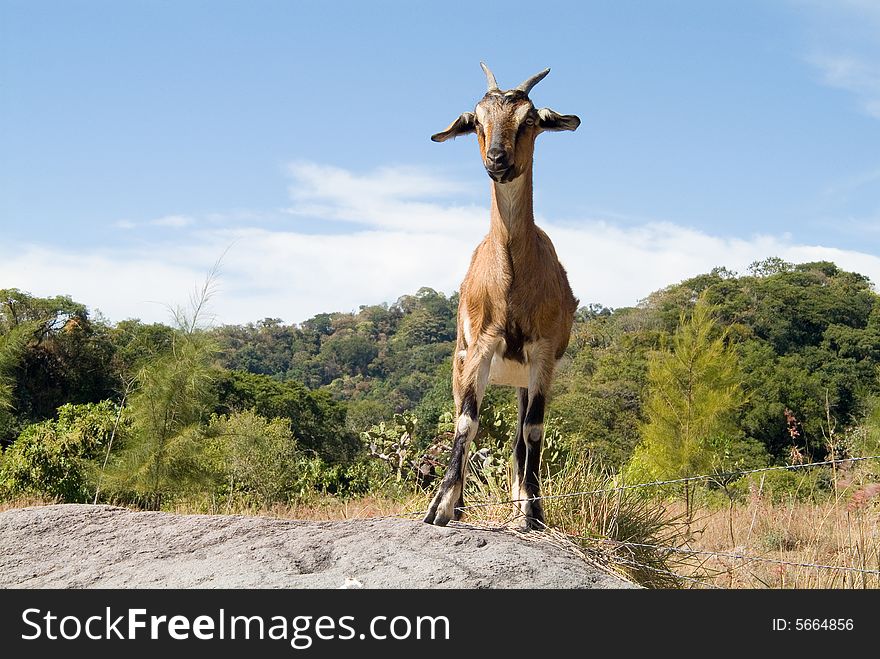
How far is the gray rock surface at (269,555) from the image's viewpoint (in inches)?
197

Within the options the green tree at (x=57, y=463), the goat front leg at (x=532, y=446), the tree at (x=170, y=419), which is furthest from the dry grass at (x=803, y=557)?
the green tree at (x=57, y=463)

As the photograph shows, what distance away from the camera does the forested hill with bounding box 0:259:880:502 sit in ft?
58.5

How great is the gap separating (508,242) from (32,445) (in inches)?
615

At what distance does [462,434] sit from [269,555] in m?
1.46

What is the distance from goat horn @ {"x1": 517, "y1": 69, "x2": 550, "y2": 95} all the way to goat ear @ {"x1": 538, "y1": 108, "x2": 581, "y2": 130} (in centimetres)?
22

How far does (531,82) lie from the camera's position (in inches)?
230

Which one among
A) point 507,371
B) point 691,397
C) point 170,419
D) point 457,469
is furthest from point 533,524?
point 691,397

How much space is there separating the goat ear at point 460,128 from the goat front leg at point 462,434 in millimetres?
1483

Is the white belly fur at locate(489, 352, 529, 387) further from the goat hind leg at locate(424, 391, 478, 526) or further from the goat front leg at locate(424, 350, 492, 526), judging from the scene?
the goat hind leg at locate(424, 391, 478, 526)

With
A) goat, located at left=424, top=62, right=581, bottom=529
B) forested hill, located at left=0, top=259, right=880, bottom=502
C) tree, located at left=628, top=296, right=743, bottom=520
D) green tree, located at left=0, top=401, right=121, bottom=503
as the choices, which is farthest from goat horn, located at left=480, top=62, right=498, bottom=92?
tree, located at left=628, top=296, right=743, bottom=520

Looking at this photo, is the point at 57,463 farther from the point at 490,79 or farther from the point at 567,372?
the point at 567,372

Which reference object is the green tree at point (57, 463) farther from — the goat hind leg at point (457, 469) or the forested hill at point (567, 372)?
the goat hind leg at point (457, 469)

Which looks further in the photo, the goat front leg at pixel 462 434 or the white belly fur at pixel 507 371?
the white belly fur at pixel 507 371
